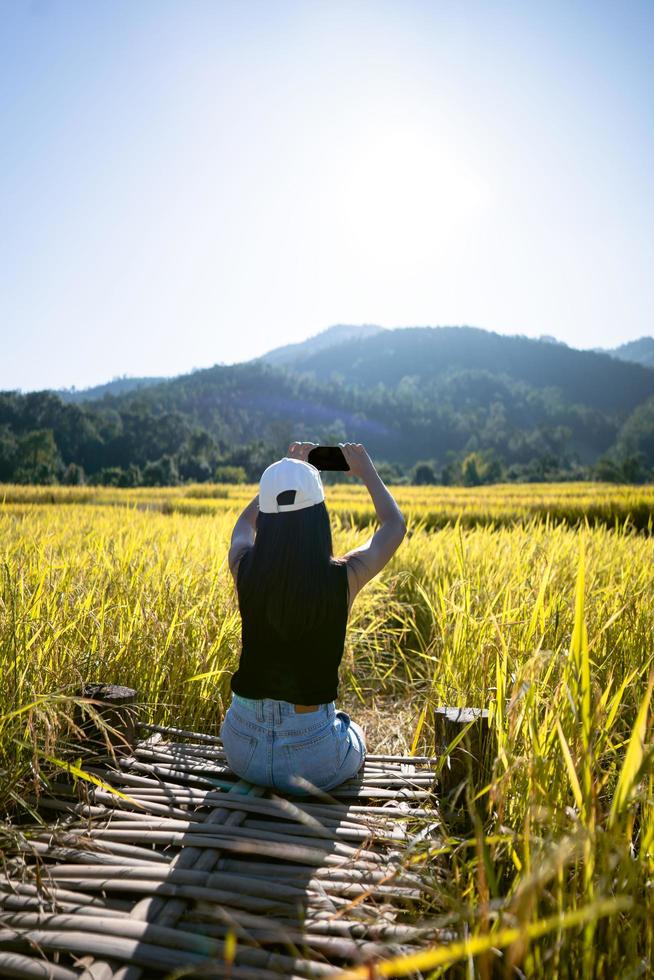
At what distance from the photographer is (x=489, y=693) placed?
2215 millimetres

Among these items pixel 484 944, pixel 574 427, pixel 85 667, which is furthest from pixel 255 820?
pixel 574 427

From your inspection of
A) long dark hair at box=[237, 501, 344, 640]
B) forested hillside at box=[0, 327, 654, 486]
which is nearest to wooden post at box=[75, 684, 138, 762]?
long dark hair at box=[237, 501, 344, 640]

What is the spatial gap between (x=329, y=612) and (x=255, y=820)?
2.10 feet

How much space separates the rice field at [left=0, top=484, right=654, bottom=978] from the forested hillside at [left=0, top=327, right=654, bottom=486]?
4768cm

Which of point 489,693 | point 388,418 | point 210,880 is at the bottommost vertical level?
point 210,880

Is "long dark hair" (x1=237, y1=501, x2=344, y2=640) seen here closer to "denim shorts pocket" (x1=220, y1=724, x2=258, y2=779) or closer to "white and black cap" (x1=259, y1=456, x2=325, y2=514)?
"white and black cap" (x1=259, y1=456, x2=325, y2=514)

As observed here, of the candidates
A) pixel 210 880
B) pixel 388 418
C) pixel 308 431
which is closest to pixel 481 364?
pixel 388 418

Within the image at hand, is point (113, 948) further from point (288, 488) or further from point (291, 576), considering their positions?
point (288, 488)

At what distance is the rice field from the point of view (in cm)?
106

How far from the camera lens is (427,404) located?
108812 mm

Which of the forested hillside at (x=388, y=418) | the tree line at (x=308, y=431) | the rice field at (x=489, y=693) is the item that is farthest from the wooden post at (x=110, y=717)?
the forested hillside at (x=388, y=418)

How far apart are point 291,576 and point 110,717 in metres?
0.85

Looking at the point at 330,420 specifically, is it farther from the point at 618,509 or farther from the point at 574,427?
the point at 618,509

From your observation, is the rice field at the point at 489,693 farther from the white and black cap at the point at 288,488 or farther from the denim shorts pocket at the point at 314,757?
the white and black cap at the point at 288,488
